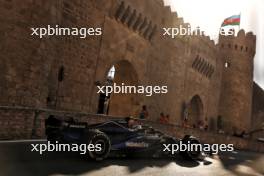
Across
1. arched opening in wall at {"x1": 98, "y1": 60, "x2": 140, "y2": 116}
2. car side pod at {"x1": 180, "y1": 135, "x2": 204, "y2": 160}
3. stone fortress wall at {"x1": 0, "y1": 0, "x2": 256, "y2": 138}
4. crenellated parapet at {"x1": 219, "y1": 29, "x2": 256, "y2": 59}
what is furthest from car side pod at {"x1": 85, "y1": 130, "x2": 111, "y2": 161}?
crenellated parapet at {"x1": 219, "y1": 29, "x2": 256, "y2": 59}

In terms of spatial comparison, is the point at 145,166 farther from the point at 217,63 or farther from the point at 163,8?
the point at 217,63

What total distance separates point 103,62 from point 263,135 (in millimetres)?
29056

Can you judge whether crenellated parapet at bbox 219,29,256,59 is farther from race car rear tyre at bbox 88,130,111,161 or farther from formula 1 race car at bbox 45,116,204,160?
race car rear tyre at bbox 88,130,111,161

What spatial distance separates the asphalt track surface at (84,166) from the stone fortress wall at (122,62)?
4.19m

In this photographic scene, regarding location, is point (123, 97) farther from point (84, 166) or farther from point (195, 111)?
point (84, 166)

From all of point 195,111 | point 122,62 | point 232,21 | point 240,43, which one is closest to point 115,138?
point 122,62

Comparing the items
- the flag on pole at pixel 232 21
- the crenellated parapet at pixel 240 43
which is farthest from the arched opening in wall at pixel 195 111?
the flag on pole at pixel 232 21

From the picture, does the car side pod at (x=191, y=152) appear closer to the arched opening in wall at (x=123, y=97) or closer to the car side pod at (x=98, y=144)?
the car side pod at (x=98, y=144)

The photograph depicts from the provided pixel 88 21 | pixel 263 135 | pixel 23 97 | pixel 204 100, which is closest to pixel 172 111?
pixel 204 100

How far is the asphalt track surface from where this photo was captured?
4910mm

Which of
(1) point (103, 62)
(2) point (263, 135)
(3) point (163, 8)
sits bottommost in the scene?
(2) point (263, 135)

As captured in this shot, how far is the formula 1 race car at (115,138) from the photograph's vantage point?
6238 mm

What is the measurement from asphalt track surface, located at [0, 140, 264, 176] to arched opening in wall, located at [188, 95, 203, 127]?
20.6m

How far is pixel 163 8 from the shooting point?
21844mm
